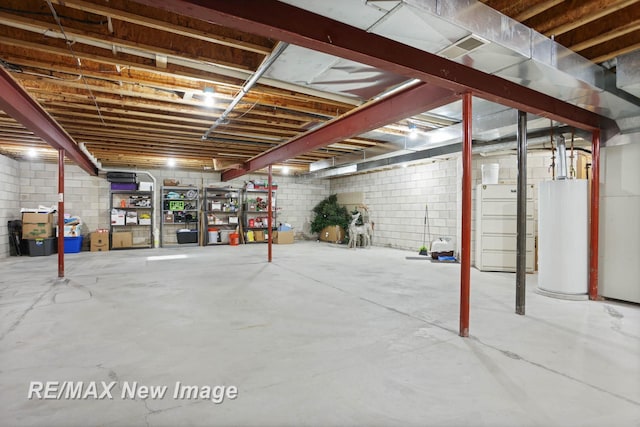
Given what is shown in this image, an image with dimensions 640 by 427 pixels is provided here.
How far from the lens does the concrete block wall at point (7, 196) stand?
7.60 metres

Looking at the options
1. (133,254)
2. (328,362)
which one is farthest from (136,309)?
(133,254)

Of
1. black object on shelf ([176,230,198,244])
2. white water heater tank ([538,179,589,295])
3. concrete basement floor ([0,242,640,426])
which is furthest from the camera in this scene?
black object on shelf ([176,230,198,244])

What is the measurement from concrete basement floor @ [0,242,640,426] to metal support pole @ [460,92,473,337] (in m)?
0.22

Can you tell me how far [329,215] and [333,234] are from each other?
0.68 m

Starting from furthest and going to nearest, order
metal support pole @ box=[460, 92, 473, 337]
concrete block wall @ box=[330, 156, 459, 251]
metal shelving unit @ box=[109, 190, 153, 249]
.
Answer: metal shelving unit @ box=[109, 190, 153, 249]
concrete block wall @ box=[330, 156, 459, 251]
metal support pole @ box=[460, 92, 473, 337]

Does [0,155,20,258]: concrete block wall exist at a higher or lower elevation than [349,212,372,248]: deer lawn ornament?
higher

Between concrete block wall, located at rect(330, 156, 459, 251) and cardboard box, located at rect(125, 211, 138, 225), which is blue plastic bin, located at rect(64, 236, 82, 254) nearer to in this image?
cardboard box, located at rect(125, 211, 138, 225)

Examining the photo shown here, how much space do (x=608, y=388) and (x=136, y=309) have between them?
13.5ft

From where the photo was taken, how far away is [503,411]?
6.00ft

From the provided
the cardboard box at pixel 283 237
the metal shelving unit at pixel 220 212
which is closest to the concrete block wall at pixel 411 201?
the cardboard box at pixel 283 237

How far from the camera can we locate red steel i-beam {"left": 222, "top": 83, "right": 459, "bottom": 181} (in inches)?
131

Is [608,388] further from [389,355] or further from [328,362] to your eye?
[328,362]

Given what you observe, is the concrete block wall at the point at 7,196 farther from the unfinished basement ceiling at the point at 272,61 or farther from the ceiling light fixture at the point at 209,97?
the ceiling light fixture at the point at 209,97

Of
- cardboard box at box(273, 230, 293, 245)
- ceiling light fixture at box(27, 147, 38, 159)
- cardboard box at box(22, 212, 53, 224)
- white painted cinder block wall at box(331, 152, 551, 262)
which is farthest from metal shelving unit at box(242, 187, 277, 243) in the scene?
ceiling light fixture at box(27, 147, 38, 159)
